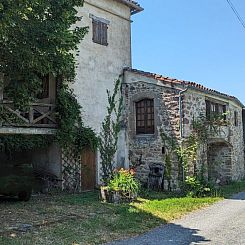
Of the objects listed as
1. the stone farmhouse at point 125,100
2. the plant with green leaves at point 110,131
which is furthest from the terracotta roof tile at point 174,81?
the plant with green leaves at point 110,131

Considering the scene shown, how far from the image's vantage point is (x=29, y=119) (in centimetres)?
1181

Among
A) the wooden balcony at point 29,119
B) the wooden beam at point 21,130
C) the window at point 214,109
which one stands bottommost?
the wooden beam at point 21,130

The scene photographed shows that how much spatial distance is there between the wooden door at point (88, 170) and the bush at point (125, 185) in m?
2.81

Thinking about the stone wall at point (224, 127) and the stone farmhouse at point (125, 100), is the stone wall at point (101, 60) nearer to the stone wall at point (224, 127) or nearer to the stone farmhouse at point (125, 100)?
the stone farmhouse at point (125, 100)

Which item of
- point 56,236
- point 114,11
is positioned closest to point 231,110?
point 114,11

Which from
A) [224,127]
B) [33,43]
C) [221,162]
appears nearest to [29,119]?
[33,43]

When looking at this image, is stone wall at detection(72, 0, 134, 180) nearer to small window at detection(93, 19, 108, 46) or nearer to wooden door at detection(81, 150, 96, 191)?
small window at detection(93, 19, 108, 46)

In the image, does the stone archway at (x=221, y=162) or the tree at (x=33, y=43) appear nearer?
the tree at (x=33, y=43)

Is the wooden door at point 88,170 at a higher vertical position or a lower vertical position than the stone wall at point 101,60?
lower

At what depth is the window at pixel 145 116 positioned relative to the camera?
1587 cm

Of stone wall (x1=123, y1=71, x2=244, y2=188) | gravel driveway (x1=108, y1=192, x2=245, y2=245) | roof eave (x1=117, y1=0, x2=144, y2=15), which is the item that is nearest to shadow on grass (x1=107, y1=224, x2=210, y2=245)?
gravel driveway (x1=108, y1=192, x2=245, y2=245)

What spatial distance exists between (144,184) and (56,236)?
8.34 m

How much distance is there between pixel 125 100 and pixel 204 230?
368 inches

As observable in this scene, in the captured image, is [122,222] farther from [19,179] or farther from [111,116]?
[111,116]
